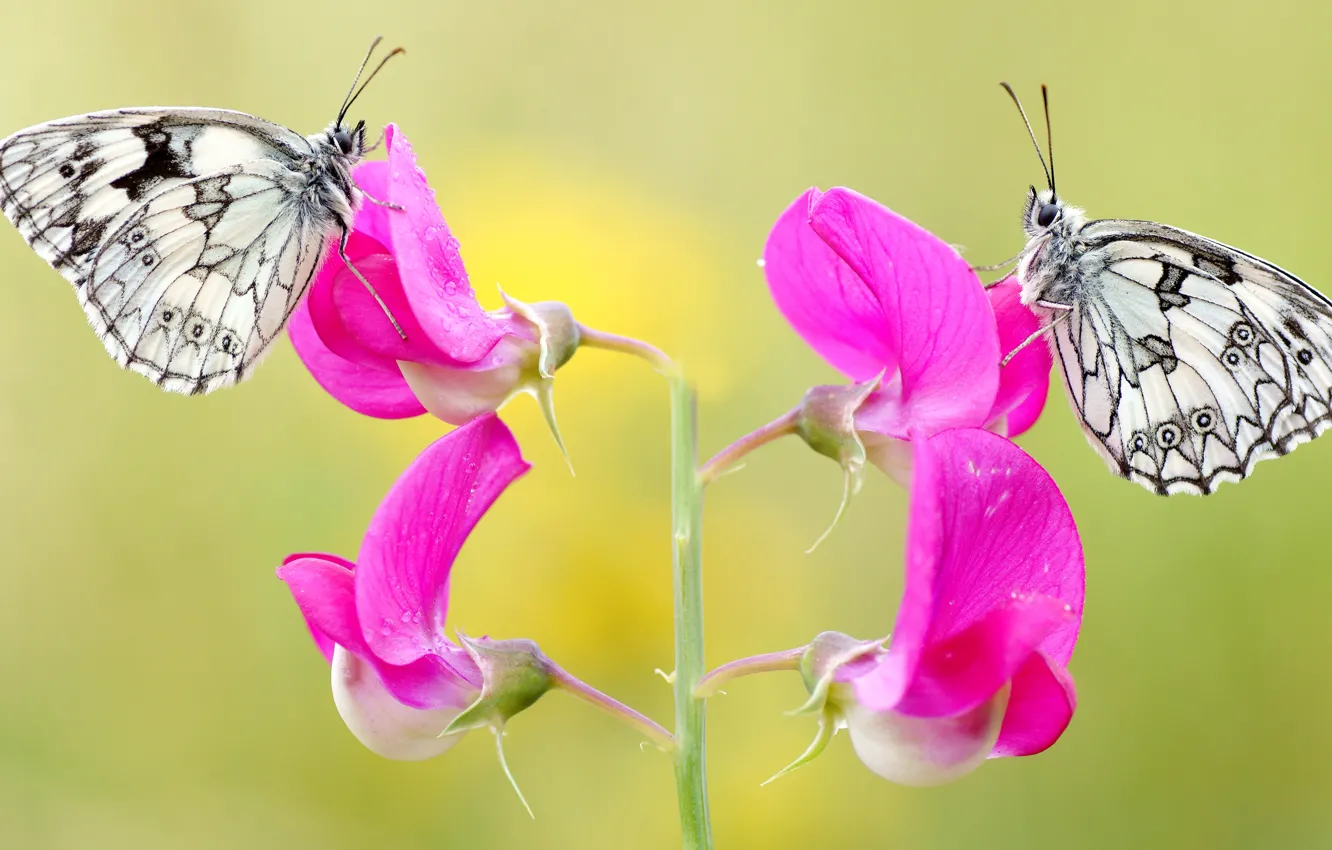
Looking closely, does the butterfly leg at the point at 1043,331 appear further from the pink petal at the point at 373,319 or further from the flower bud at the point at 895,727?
the pink petal at the point at 373,319

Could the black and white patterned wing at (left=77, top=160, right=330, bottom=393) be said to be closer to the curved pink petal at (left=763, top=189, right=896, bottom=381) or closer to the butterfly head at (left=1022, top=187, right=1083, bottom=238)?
the curved pink petal at (left=763, top=189, right=896, bottom=381)

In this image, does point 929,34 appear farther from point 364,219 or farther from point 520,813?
point 364,219

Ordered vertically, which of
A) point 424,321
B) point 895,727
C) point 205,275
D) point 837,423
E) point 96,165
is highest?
point 96,165

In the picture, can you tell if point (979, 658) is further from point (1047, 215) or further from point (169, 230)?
point (169, 230)

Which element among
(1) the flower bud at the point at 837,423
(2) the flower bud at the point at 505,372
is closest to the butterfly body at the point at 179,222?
(2) the flower bud at the point at 505,372

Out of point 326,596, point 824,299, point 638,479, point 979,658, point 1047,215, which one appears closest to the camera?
point 979,658

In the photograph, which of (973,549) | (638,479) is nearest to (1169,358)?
(973,549)
